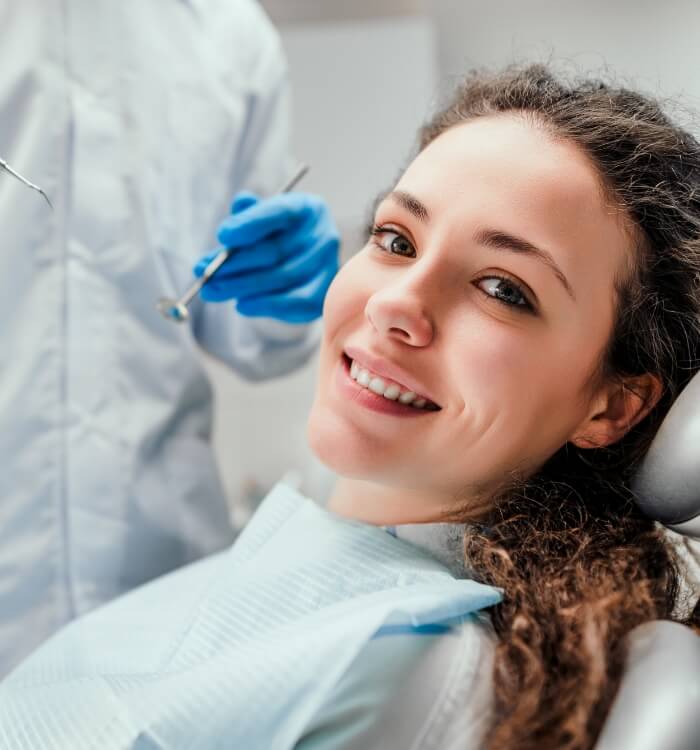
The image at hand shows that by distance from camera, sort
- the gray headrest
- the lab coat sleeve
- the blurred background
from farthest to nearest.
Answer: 1. the blurred background
2. the lab coat sleeve
3. the gray headrest

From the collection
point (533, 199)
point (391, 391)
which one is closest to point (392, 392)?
point (391, 391)

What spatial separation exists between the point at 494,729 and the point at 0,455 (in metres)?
0.79

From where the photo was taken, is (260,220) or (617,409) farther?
(260,220)

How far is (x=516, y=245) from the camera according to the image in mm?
912

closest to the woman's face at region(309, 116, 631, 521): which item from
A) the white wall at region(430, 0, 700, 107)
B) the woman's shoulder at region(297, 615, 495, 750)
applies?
the woman's shoulder at region(297, 615, 495, 750)

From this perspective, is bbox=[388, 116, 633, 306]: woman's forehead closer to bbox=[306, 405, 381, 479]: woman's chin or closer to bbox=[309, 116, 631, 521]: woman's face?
bbox=[309, 116, 631, 521]: woman's face

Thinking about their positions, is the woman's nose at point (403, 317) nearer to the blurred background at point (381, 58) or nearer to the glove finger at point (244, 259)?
the glove finger at point (244, 259)

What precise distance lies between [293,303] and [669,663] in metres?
0.84

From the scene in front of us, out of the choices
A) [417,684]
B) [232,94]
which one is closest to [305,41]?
[232,94]

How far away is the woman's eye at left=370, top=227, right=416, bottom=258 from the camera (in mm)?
1022

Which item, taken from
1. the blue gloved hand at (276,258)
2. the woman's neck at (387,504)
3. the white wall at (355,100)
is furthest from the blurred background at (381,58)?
the woman's neck at (387,504)

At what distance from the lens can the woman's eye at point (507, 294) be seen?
93 cm

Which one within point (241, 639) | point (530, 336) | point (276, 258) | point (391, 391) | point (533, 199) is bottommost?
point (241, 639)

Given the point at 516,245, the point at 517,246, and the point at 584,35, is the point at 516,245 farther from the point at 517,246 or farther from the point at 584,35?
the point at 584,35
